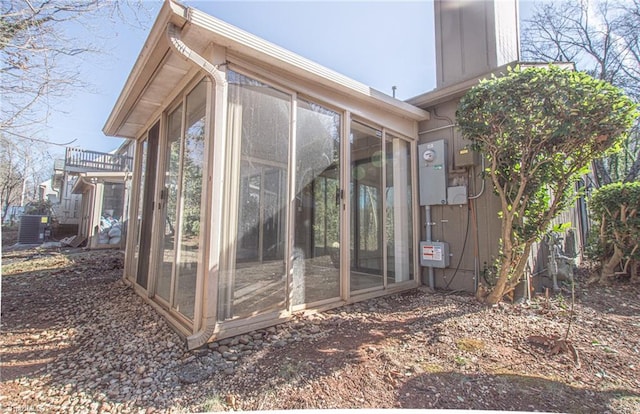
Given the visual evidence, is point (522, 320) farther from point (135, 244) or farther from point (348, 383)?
point (135, 244)

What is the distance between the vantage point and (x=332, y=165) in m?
3.42

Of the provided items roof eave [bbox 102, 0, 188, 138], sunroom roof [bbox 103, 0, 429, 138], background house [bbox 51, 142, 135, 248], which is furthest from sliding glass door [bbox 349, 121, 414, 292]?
background house [bbox 51, 142, 135, 248]

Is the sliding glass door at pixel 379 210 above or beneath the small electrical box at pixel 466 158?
beneath

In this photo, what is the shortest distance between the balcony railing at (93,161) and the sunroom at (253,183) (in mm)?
9820

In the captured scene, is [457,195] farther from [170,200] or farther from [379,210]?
[170,200]

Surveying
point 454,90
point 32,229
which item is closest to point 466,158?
point 454,90

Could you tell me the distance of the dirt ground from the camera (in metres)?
1.63

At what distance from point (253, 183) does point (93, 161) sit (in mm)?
13518

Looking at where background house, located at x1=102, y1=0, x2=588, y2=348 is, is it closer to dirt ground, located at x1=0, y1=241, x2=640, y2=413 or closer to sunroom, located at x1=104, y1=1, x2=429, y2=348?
sunroom, located at x1=104, y1=1, x2=429, y2=348

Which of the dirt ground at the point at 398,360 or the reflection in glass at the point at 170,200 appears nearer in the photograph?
the dirt ground at the point at 398,360

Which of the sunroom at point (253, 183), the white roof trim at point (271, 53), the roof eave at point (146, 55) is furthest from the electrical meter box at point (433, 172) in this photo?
the roof eave at point (146, 55)

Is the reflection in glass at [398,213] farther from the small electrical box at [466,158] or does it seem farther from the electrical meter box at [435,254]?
the small electrical box at [466,158]

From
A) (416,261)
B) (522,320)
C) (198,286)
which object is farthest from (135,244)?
(522,320)

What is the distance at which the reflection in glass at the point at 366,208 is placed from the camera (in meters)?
3.59
